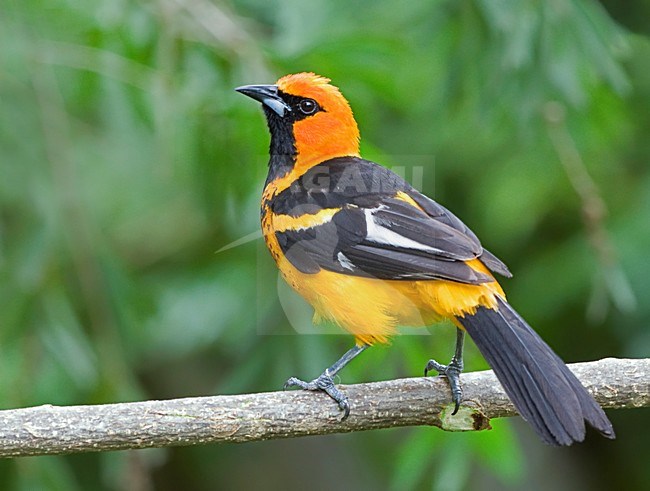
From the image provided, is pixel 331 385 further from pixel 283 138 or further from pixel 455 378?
pixel 283 138

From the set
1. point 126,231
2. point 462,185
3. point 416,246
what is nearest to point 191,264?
point 126,231

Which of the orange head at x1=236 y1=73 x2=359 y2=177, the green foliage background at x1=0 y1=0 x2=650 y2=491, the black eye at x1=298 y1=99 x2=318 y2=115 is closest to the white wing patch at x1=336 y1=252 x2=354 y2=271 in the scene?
A: the orange head at x1=236 y1=73 x2=359 y2=177

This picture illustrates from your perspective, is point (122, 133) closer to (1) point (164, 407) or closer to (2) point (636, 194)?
(1) point (164, 407)

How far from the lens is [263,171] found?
5004 mm

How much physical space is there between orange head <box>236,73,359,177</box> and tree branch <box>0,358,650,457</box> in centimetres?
118

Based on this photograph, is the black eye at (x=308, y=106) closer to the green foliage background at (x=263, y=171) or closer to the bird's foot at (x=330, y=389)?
the green foliage background at (x=263, y=171)

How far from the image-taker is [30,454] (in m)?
3.42

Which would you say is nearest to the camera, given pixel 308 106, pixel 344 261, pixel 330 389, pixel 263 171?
pixel 330 389

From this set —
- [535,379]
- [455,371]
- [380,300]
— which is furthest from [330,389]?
[535,379]

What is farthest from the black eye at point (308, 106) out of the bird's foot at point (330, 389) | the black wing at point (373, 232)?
the bird's foot at point (330, 389)

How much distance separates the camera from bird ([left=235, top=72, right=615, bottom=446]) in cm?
330

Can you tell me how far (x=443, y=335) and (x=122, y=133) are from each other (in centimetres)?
224

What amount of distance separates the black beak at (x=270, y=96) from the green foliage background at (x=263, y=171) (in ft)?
1.32

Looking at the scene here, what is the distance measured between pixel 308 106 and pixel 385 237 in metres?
0.87
